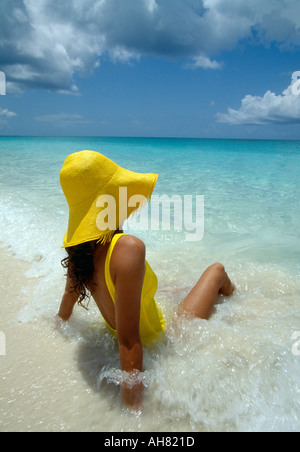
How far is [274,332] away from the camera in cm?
231

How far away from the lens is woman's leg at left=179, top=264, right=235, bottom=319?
7.67 ft

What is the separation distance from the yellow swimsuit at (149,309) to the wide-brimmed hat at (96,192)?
107 millimetres

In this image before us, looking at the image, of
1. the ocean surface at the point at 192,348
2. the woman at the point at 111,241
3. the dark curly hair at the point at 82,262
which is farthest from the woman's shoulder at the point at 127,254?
the ocean surface at the point at 192,348

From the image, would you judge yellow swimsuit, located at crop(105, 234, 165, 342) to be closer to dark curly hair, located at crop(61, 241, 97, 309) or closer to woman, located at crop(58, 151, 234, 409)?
woman, located at crop(58, 151, 234, 409)

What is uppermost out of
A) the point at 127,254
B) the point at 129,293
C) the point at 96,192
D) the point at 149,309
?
the point at 96,192

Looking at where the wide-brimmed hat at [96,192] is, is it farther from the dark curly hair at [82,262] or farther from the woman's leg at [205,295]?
the woman's leg at [205,295]

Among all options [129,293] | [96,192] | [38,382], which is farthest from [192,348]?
[96,192]

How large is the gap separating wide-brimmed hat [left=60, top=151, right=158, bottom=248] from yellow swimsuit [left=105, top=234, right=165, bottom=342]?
11cm

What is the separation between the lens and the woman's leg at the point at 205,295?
2.34 meters

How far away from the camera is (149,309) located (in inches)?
74.7

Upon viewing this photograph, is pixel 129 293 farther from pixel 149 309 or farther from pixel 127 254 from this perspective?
pixel 149 309

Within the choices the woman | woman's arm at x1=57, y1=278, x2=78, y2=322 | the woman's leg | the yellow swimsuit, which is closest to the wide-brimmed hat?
the woman

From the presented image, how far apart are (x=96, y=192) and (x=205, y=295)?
1422mm

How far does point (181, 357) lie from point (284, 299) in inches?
57.5
